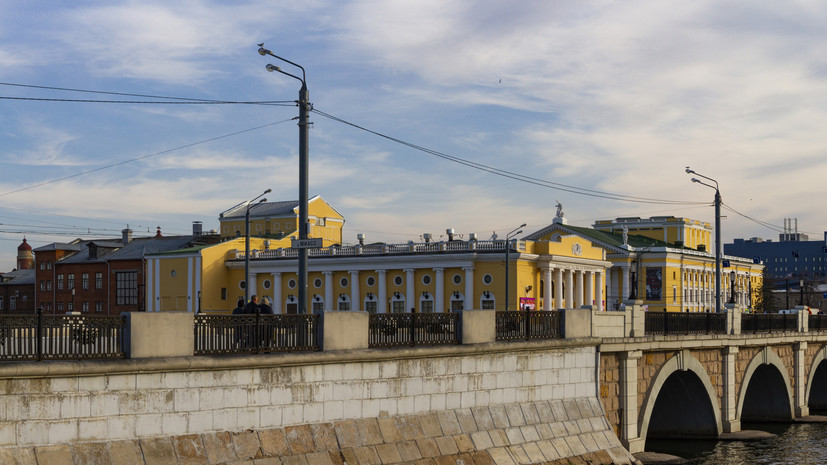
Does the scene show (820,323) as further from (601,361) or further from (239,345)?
(239,345)

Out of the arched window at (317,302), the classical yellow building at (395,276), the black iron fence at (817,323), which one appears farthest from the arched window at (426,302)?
the black iron fence at (817,323)

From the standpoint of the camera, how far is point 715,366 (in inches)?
1421

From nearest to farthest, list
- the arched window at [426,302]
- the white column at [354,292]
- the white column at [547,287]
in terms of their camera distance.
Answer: the white column at [547,287]
the arched window at [426,302]
the white column at [354,292]

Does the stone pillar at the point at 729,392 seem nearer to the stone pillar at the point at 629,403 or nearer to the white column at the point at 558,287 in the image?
the stone pillar at the point at 629,403

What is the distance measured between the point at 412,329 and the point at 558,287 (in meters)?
58.5

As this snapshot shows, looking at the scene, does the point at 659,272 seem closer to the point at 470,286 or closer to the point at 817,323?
the point at 470,286

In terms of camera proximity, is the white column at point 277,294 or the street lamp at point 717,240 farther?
the white column at point 277,294

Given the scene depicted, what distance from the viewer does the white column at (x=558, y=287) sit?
259ft

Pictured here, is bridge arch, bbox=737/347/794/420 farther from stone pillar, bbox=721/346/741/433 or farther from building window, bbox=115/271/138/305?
building window, bbox=115/271/138/305

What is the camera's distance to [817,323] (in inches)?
1886

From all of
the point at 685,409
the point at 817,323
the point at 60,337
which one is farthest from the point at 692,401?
the point at 60,337

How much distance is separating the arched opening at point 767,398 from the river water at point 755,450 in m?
3.83

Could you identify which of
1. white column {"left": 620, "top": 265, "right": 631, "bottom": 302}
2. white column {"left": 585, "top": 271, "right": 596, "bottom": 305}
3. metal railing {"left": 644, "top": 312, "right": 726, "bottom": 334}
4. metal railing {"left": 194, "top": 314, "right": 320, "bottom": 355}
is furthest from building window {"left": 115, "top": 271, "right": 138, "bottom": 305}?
metal railing {"left": 194, "top": 314, "right": 320, "bottom": 355}

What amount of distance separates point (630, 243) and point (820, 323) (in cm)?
5613
